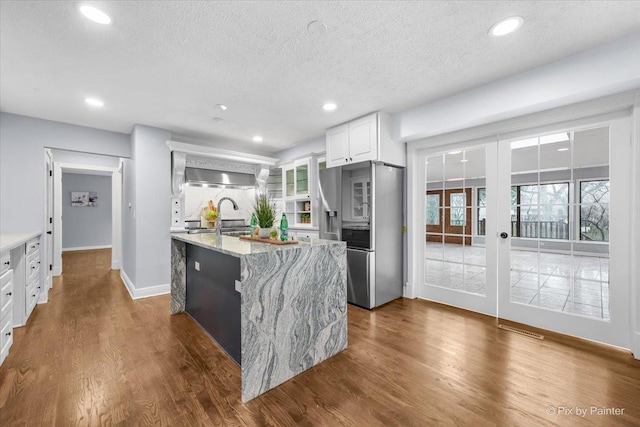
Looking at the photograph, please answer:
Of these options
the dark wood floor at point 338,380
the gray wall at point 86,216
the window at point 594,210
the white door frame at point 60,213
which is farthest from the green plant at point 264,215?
the gray wall at point 86,216

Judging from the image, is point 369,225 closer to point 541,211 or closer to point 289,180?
point 541,211

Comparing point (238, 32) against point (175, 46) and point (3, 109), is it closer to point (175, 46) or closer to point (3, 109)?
point (175, 46)

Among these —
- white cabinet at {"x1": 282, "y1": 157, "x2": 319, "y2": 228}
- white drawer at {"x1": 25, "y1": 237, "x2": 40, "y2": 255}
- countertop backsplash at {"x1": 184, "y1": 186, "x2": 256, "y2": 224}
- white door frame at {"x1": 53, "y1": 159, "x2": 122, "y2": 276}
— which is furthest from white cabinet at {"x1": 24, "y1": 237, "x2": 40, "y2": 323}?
white cabinet at {"x1": 282, "y1": 157, "x2": 319, "y2": 228}

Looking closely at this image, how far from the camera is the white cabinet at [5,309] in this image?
2176 mm

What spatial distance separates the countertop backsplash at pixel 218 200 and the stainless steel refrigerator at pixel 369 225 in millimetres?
2316

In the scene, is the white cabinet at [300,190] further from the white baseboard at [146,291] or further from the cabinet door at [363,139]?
the white baseboard at [146,291]

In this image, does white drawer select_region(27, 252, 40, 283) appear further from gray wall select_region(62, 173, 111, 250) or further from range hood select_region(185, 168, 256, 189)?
gray wall select_region(62, 173, 111, 250)

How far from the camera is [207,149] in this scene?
4.58 meters

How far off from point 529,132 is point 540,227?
1.02 meters

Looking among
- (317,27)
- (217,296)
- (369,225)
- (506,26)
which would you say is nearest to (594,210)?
(506,26)

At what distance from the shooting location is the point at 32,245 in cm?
326

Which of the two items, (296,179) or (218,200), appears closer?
(296,179)

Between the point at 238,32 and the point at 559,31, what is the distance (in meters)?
2.34

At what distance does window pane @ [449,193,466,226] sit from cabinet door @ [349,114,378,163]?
1.17 m
